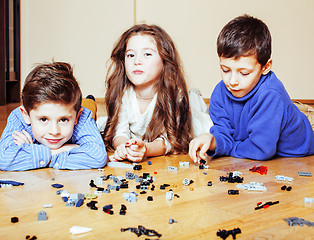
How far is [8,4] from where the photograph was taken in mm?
4398

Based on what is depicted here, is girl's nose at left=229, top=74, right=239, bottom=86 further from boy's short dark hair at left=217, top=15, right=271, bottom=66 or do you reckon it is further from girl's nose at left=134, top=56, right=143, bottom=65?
girl's nose at left=134, top=56, right=143, bottom=65

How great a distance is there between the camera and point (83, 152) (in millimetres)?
1552

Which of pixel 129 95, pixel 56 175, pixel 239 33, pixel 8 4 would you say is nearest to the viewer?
pixel 56 175

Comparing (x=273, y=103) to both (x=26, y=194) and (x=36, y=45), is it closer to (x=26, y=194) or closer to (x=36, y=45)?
(x=26, y=194)

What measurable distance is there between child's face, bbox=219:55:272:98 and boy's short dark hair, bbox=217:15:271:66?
2cm

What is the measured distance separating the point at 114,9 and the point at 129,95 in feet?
8.50

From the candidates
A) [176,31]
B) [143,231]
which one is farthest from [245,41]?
[176,31]

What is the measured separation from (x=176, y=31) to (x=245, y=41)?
2662mm

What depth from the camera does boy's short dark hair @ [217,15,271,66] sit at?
65.7 inches

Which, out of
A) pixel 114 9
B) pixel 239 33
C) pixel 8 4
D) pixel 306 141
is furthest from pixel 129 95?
pixel 8 4

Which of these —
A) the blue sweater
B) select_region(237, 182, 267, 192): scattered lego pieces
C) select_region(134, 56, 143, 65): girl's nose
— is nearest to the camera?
select_region(237, 182, 267, 192): scattered lego pieces

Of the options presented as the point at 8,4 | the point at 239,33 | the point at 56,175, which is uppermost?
the point at 8,4

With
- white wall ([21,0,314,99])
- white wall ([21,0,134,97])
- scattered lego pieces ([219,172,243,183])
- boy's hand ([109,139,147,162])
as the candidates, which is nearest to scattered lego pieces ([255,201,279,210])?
scattered lego pieces ([219,172,243,183])

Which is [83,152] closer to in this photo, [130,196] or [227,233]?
[130,196]
